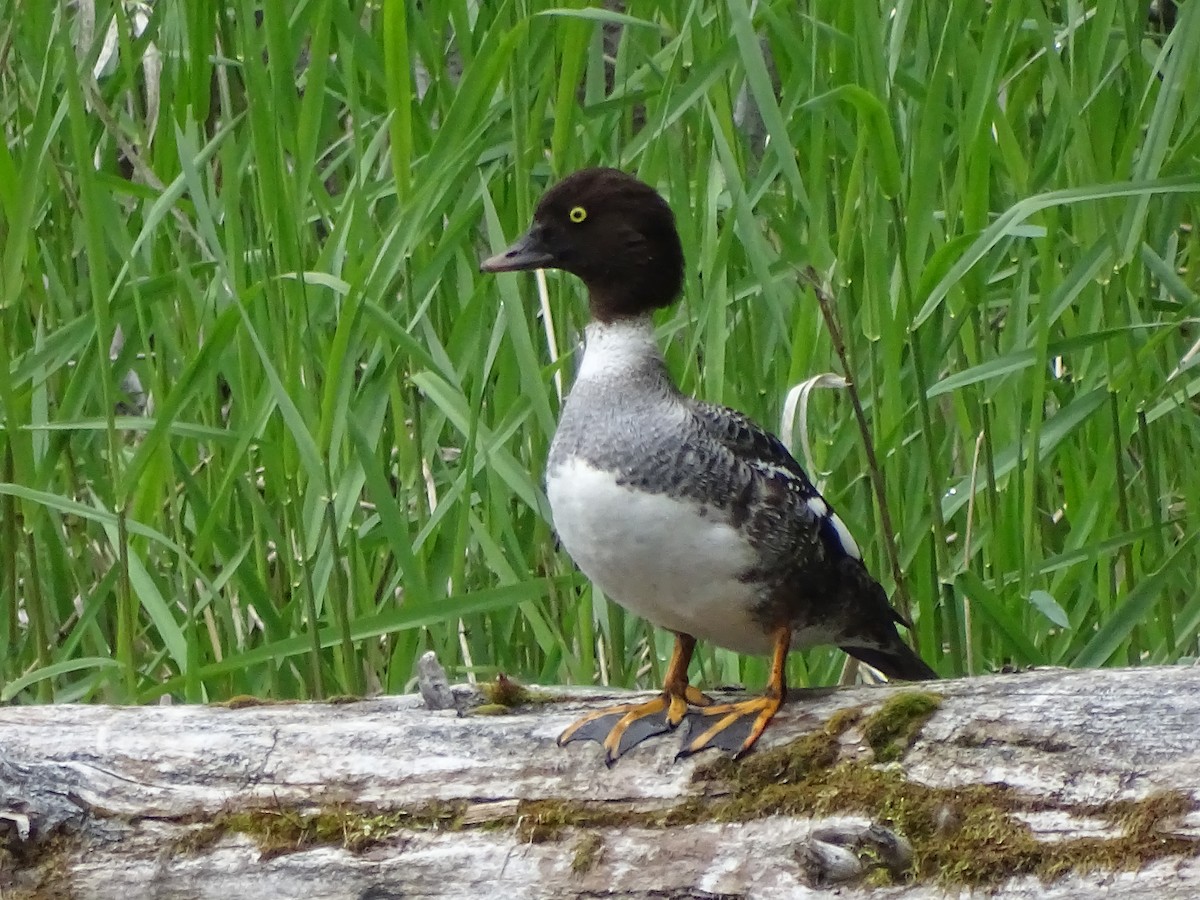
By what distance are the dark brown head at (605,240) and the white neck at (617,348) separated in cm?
2

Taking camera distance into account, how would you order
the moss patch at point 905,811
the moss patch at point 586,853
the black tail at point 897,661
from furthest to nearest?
the black tail at point 897,661, the moss patch at point 586,853, the moss patch at point 905,811

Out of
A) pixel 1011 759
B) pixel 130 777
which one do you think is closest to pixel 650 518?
pixel 1011 759

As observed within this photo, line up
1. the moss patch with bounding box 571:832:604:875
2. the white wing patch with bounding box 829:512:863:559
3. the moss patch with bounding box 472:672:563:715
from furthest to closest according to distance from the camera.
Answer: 1. the white wing patch with bounding box 829:512:863:559
2. the moss patch with bounding box 472:672:563:715
3. the moss patch with bounding box 571:832:604:875

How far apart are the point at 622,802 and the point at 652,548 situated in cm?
35

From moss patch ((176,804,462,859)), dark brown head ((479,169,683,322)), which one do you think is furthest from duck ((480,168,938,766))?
moss patch ((176,804,462,859))

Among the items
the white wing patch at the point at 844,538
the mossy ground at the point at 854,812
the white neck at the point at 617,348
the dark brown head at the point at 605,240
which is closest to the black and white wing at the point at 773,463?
the white wing patch at the point at 844,538

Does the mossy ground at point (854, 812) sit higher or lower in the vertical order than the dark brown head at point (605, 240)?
lower

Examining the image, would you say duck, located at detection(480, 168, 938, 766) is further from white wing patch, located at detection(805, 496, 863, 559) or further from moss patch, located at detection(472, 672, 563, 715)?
moss patch, located at detection(472, 672, 563, 715)

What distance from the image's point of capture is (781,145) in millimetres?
2283

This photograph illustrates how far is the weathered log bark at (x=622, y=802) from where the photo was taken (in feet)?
5.39

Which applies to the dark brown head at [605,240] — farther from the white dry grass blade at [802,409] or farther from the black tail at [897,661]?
the black tail at [897,661]

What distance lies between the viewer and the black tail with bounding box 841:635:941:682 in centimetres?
246

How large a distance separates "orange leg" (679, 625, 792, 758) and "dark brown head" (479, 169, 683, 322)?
0.61 metres

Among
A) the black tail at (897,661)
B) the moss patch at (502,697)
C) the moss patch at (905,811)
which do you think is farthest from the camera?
the black tail at (897,661)
